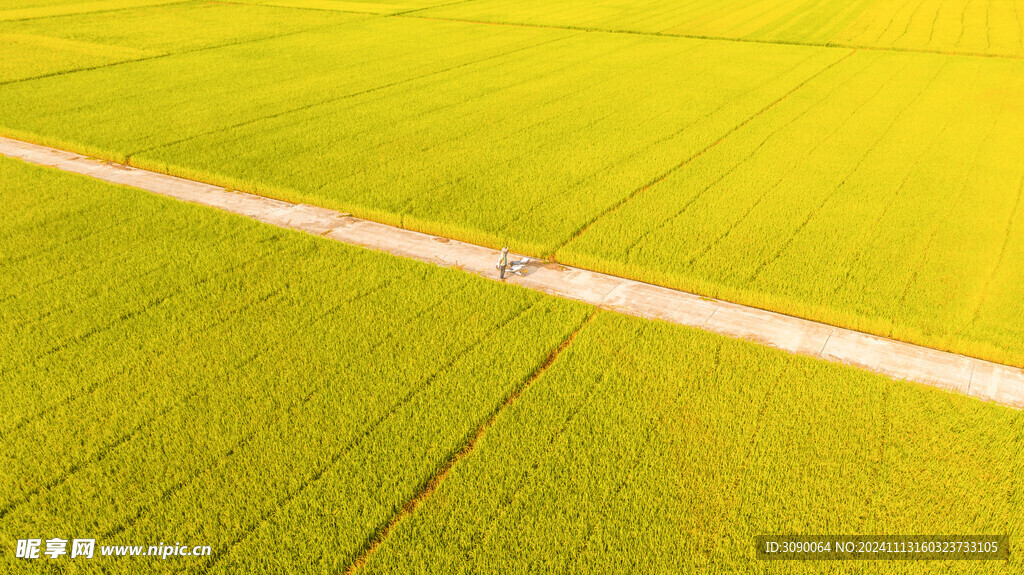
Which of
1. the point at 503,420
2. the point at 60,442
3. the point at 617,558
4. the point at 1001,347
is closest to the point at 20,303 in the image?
the point at 60,442

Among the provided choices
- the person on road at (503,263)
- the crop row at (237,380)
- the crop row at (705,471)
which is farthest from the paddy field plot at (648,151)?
the crop row at (237,380)

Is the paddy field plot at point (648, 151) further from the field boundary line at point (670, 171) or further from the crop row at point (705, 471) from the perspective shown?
the crop row at point (705, 471)

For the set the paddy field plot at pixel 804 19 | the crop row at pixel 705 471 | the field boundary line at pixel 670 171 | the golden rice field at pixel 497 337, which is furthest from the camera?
the paddy field plot at pixel 804 19

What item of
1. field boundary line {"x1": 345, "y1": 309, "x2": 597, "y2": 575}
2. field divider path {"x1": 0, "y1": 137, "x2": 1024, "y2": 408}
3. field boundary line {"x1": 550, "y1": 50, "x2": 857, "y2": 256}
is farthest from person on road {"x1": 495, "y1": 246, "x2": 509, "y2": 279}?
field boundary line {"x1": 345, "y1": 309, "x2": 597, "y2": 575}

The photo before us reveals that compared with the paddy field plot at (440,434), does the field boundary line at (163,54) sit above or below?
above

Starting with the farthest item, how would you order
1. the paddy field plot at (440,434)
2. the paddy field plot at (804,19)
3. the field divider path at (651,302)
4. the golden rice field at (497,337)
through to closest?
the paddy field plot at (804,19) < the field divider path at (651,302) < the golden rice field at (497,337) < the paddy field plot at (440,434)

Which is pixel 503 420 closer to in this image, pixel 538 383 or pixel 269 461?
pixel 538 383

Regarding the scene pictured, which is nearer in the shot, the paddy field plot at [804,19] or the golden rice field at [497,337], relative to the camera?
the golden rice field at [497,337]

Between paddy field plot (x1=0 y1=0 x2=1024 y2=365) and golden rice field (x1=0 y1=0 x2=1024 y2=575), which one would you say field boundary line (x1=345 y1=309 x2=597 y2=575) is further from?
paddy field plot (x1=0 y1=0 x2=1024 y2=365)
